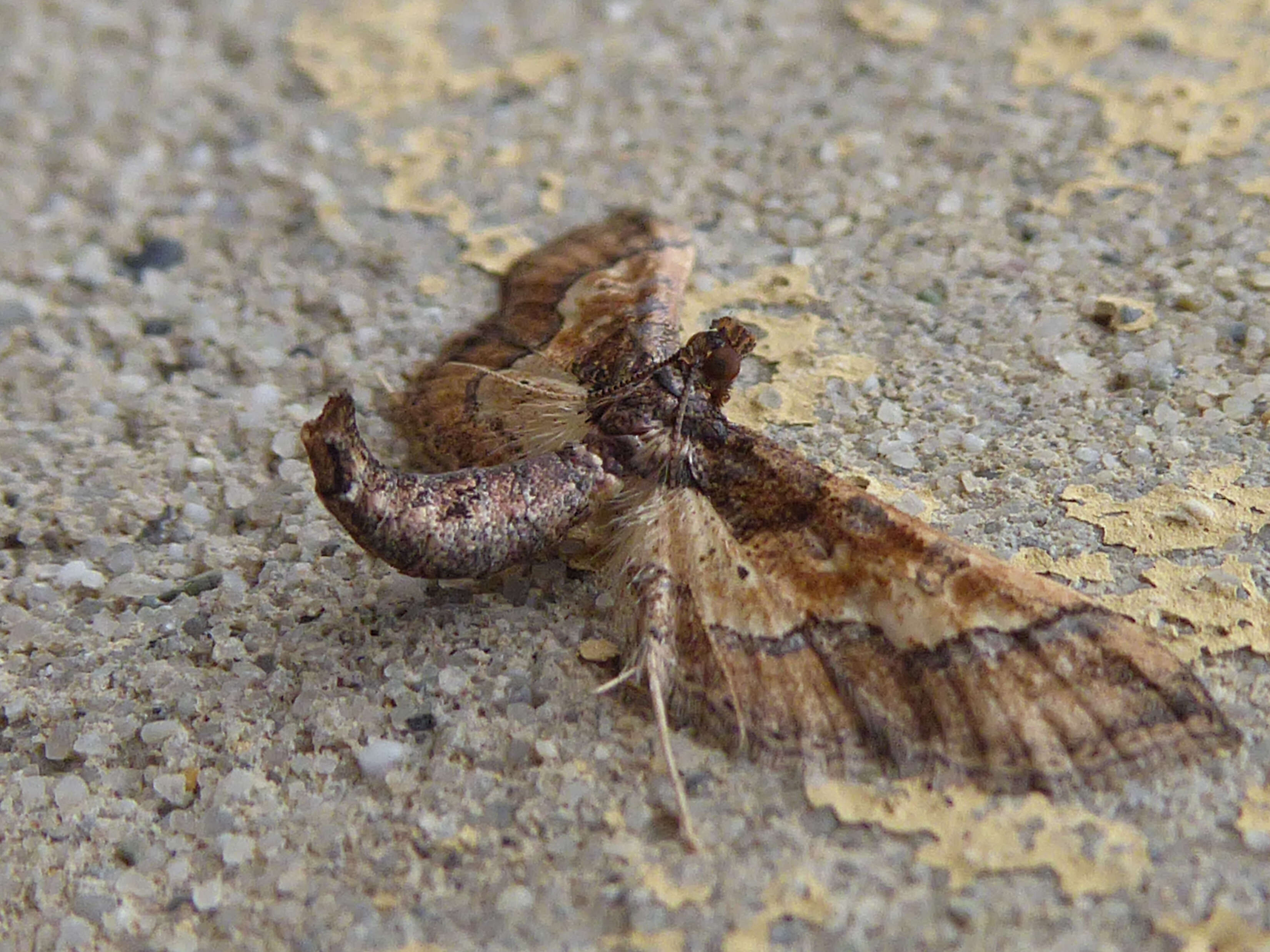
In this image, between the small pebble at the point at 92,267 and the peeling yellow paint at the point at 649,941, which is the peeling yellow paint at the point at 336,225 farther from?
the peeling yellow paint at the point at 649,941

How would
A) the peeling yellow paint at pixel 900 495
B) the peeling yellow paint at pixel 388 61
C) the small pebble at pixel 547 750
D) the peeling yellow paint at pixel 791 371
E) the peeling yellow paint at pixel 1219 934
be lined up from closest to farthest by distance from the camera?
the peeling yellow paint at pixel 1219 934 → the small pebble at pixel 547 750 → the peeling yellow paint at pixel 900 495 → the peeling yellow paint at pixel 791 371 → the peeling yellow paint at pixel 388 61

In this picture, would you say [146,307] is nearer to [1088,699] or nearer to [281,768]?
[281,768]

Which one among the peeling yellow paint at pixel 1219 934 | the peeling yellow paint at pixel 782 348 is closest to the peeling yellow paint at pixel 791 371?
the peeling yellow paint at pixel 782 348

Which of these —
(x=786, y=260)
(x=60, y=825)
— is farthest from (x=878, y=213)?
(x=60, y=825)

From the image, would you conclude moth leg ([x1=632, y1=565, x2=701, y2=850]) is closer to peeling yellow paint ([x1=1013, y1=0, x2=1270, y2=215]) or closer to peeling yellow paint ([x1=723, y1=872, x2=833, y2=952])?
peeling yellow paint ([x1=723, y1=872, x2=833, y2=952])

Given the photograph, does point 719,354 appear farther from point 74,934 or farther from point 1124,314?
point 74,934

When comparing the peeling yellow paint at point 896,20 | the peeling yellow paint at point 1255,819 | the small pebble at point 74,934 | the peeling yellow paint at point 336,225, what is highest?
the peeling yellow paint at point 896,20

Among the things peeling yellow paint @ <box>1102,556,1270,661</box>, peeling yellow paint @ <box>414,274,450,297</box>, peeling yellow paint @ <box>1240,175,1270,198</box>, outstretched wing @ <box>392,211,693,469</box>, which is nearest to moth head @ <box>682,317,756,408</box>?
outstretched wing @ <box>392,211,693,469</box>
